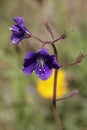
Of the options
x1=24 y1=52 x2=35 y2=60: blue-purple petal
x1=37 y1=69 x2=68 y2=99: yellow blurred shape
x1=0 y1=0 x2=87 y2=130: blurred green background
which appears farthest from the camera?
x1=37 y1=69 x2=68 y2=99: yellow blurred shape

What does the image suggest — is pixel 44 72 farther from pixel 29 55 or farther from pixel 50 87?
pixel 50 87

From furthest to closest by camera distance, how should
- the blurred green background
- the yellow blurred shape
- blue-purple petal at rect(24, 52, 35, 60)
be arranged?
the yellow blurred shape < the blurred green background < blue-purple petal at rect(24, 52, 35, 60)

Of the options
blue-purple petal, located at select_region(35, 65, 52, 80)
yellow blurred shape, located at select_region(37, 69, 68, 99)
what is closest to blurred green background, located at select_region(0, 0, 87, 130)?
yellow blurred shape, located at select_region(37, 69, 68, 99)

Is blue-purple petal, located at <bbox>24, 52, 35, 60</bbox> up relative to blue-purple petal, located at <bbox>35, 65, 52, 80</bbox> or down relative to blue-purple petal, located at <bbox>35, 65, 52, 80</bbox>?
up

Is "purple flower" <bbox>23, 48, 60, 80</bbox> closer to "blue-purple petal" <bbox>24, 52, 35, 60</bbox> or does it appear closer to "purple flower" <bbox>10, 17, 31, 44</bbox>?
"blue-purple petal" <bbox>24, 52, 35, 60</bbox>

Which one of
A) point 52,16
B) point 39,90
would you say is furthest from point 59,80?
point 52,16

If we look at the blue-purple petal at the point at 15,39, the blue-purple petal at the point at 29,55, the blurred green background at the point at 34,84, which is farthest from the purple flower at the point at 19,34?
the blurred green background at the point at 34,84

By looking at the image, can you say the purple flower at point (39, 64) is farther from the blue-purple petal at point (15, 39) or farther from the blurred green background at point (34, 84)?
the blurred green background at point (34, 84)

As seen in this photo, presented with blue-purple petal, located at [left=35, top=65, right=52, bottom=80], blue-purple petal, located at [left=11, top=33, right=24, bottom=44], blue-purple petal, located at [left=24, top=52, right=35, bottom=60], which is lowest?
blue-purple petal, located at [left=35, top=65, right=52, bottom=80]
